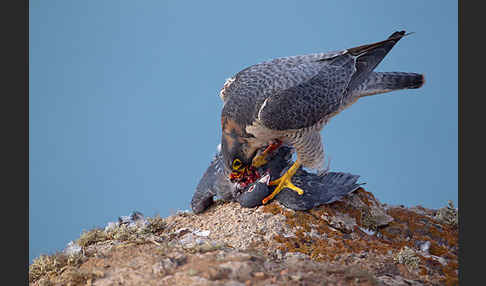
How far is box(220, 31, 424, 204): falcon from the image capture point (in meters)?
3.90

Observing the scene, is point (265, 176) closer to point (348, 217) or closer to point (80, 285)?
point (348, 217)

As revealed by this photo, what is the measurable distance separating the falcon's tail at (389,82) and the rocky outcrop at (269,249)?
4.09ft

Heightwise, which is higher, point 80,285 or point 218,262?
point 218,262

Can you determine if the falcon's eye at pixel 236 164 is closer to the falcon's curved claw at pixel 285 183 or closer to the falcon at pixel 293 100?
the falcon at pixel 293 100

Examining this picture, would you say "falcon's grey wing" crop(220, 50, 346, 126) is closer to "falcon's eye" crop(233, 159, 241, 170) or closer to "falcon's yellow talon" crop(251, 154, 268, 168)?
"falcon's eye" crop(233, 159, 241, 170)

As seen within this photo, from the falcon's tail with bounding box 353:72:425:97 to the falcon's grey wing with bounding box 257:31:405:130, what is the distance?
0.09 metres

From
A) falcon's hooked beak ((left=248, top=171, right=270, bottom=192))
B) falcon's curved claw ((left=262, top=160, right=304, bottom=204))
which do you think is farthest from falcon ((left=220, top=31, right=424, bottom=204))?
falcon's hooked beak ((left=248, top=171, right=270, bottom=192))

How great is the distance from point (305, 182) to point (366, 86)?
146 cm

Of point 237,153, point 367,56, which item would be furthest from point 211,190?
point 367,56

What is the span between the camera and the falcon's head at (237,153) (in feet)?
13.1

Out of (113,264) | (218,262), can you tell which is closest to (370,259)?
(218,262)

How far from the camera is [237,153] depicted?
408 centimetres

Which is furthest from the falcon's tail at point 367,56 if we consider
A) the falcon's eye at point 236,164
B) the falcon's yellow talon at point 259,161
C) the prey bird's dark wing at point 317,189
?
the falcon's eye at point 236,164

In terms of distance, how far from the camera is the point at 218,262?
2613mm
